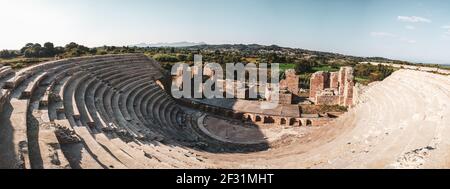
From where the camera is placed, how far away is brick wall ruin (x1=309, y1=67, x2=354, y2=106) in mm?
25047

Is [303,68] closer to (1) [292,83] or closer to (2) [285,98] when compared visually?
(1) [292,83]

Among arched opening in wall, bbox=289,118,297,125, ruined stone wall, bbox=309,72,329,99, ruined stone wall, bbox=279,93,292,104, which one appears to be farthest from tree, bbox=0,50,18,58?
ruined stone wall, bbox=309,72,329,99

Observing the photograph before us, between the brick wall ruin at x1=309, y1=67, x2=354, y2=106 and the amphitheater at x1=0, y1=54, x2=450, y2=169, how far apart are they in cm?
536

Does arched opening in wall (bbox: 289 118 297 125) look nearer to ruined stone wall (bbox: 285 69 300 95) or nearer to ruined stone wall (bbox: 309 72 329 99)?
ruined stone wall (bbox: 309 72 329 99)

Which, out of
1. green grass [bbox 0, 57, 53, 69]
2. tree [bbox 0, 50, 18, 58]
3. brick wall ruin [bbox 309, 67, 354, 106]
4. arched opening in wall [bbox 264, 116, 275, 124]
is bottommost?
arched opening in wall [bbox 264, 116, 275, 124]

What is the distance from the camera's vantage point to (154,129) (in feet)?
49.8

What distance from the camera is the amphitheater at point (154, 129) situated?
26.1 feet

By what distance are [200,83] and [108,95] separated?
631 inches

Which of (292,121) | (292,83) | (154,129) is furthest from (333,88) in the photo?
(154,129)

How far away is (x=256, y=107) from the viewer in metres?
25.5

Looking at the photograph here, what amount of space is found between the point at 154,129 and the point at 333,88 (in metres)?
19.4

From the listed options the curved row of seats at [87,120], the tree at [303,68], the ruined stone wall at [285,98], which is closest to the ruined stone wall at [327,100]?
the ruined stone wall at [285,98]

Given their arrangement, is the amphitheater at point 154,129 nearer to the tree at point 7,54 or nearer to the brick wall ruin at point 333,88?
the brick wall ruin at point 333,88

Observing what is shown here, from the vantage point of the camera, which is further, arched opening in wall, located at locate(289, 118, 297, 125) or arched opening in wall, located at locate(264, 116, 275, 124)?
arched opening in wall, located at locate(264, 116, 275, 124)
